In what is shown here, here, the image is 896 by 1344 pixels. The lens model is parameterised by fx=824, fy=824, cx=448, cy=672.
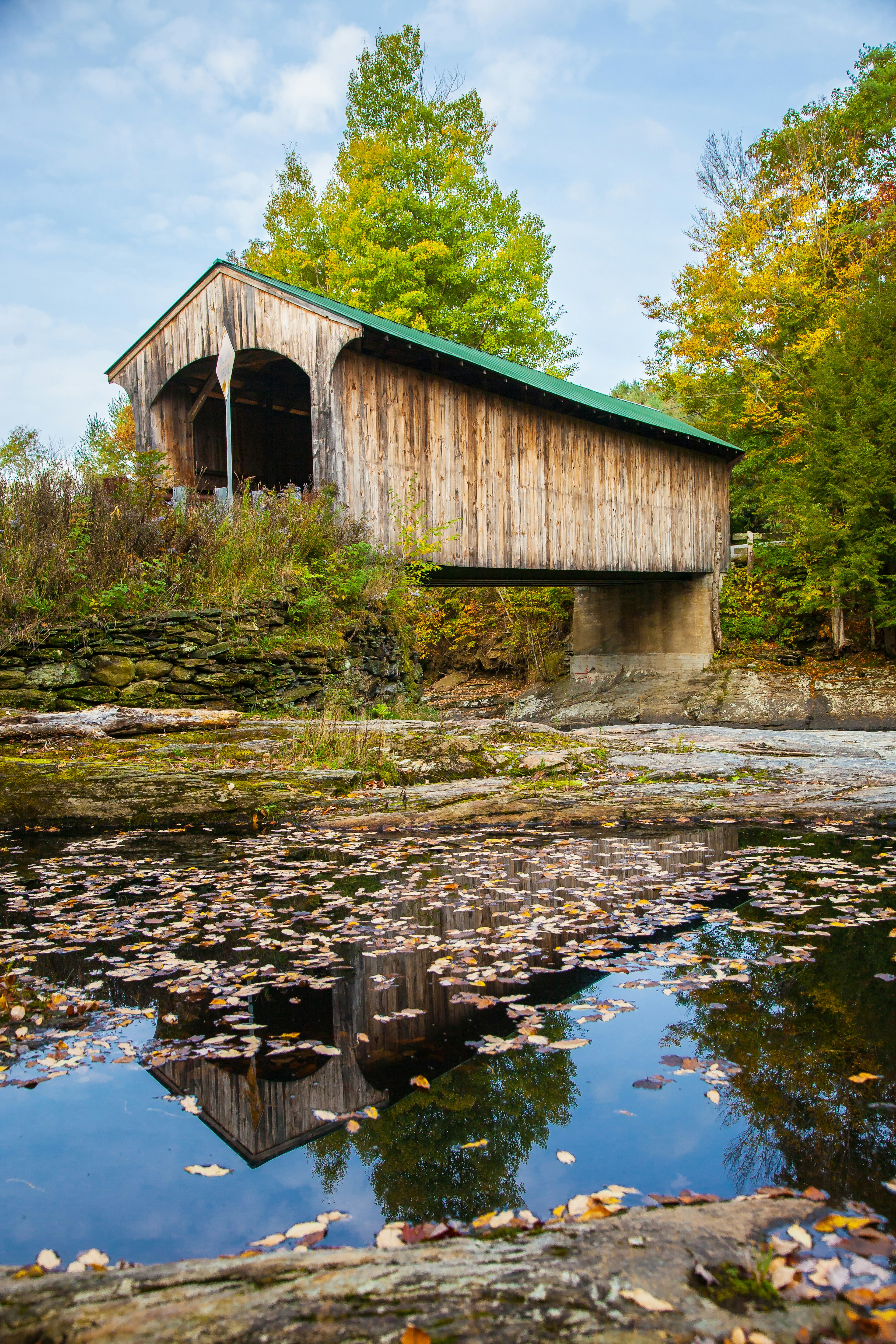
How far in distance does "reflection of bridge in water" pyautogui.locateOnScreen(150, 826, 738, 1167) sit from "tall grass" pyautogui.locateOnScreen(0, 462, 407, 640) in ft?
19.4

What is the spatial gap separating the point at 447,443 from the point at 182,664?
21.5 ft

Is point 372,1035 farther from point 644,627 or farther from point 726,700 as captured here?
point 644,627

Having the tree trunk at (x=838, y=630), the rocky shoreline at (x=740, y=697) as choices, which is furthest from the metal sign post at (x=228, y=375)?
the tree trunk at (x=838, y=630)

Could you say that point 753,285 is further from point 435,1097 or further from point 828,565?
point 435,1097

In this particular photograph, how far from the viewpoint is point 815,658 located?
58.9 ft

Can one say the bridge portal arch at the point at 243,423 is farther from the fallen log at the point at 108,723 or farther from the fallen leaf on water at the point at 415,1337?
the fallen leaf on water at the point at 415,1337

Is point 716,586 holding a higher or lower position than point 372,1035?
higher

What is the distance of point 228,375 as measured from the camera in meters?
12.6

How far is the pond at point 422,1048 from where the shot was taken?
6.42 feet

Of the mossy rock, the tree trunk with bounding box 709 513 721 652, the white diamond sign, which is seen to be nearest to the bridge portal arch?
the white diamond sign

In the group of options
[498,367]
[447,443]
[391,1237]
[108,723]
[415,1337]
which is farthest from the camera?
[498,367]

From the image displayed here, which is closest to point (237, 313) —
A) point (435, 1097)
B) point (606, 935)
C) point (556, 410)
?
point (556, 410)

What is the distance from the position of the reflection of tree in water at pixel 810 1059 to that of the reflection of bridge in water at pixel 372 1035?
62 centimetres

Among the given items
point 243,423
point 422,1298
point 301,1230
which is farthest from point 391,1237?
point 243,423
